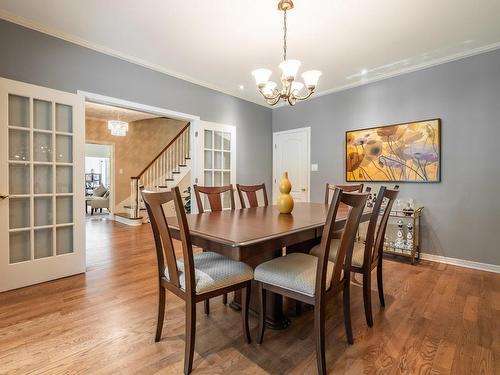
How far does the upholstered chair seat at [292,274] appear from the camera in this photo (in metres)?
1.48

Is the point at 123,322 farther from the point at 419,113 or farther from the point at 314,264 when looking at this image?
the point at 419,113

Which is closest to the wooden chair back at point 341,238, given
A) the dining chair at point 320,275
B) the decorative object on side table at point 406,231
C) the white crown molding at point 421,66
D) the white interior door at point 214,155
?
the dining chair at point 320,275

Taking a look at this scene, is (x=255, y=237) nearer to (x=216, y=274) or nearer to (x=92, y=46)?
(x=216, y=274)

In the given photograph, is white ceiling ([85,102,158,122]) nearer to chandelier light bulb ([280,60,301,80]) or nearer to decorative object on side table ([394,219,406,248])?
chandelier light bulb ([280,60,301,80])

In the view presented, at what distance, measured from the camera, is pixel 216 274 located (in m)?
1.59

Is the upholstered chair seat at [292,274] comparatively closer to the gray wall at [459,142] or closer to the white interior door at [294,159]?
the gray wall at [459,142]

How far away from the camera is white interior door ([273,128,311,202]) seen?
15.6 feet

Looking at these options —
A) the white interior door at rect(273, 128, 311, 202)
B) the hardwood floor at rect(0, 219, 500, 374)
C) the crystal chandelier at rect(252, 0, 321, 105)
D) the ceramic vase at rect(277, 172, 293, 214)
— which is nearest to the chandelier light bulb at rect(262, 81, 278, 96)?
the crystal chandelier at rect(252, 0, 321, 105)

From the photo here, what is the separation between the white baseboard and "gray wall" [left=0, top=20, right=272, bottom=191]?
9.41 feet

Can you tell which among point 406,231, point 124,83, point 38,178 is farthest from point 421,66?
point 38,178

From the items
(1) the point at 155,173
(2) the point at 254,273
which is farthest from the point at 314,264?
(1) the point at 155,173

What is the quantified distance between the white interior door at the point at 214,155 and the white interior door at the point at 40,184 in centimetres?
157

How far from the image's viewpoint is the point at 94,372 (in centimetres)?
145

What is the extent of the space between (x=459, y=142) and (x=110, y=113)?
23.3ft
